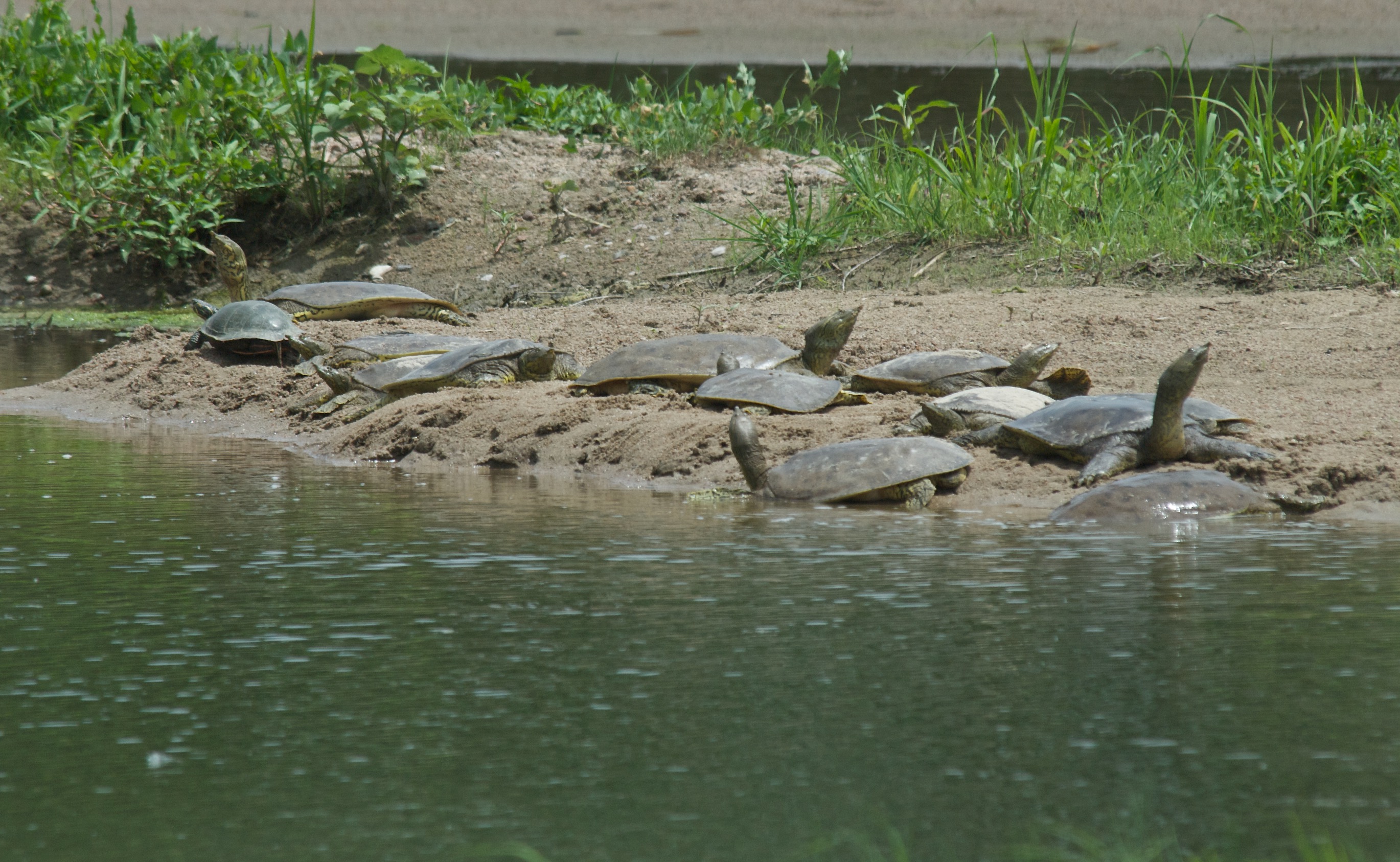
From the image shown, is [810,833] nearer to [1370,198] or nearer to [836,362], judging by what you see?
[836,362]

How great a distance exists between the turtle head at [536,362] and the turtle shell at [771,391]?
3.60ft

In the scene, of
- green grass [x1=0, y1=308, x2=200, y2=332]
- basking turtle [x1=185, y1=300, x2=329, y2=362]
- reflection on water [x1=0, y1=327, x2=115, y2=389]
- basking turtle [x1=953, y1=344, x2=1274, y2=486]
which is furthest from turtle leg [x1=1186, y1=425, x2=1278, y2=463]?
green grass [x1=0, y1=308, x2=200, y2=332]

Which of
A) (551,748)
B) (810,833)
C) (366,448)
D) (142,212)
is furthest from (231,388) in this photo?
(810,833)

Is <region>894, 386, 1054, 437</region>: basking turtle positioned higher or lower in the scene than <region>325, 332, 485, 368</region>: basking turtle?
lower

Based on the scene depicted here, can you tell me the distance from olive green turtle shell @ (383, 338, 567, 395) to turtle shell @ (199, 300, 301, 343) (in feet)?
4.45

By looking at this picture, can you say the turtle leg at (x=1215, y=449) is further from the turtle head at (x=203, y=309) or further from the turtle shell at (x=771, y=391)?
the turtle head at (x=203, y=309)

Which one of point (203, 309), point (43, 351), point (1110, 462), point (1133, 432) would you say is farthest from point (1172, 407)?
point (43, 351)

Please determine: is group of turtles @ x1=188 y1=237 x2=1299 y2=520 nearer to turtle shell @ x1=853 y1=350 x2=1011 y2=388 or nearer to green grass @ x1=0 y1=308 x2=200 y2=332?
turtle shell @ x1=853 y1=350 x2=1011 y2=388

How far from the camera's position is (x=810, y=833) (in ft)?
5.65

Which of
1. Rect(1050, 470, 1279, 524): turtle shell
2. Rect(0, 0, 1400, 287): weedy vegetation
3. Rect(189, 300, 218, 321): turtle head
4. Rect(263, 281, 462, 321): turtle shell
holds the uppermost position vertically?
Rect(0, 0, 1400, 287): weedy vegetation

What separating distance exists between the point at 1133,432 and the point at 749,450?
4.05ft

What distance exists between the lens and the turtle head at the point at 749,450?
4582 mm

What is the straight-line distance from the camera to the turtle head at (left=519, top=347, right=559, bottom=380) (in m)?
6.35

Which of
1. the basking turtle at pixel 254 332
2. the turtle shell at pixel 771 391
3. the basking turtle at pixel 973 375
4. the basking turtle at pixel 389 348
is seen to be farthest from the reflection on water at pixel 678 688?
the basking turtle at pixel 254 332
